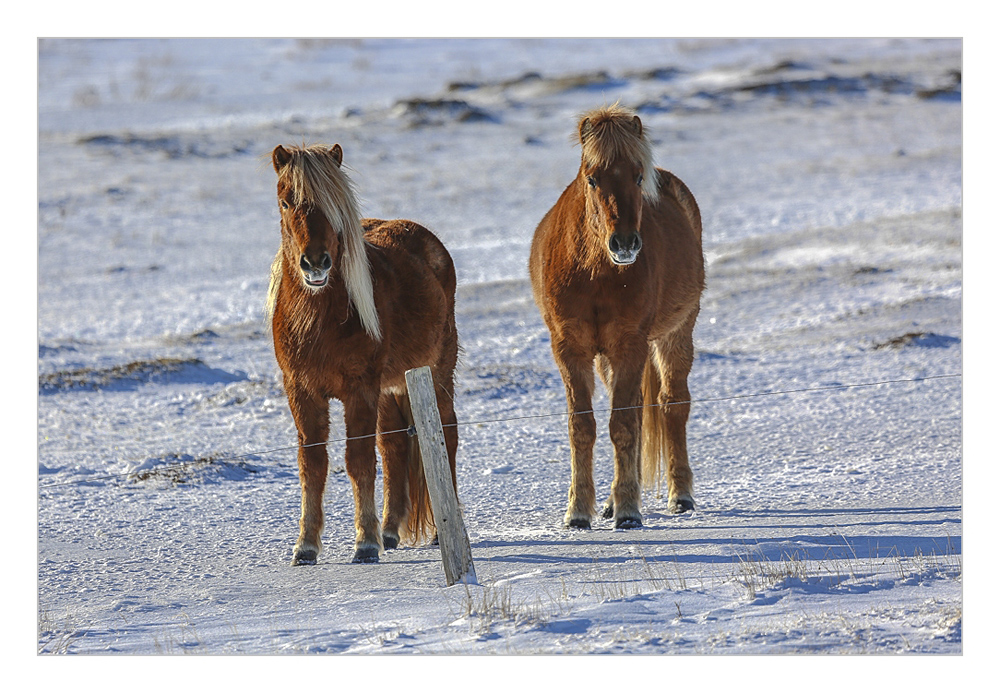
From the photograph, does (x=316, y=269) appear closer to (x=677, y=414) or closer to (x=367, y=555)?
(x=367, y=555)

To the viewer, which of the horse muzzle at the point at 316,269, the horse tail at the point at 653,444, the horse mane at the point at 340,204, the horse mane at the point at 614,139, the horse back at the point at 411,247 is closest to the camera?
the horse muzzle at the point at 316,269

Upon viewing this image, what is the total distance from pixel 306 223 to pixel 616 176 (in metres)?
1.81

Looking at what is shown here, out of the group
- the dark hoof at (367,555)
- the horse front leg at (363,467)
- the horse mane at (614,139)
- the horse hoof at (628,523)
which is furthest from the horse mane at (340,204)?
the horse hoof at (628,523)

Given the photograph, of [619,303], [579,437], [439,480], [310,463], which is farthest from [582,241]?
[310,463]

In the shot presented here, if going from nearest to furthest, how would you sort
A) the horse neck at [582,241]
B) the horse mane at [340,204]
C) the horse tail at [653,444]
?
the horse mane at [340,204]
the horse neck at [582,241]
the horse tail at [653,444]

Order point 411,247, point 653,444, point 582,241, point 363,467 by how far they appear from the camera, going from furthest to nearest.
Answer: point 653,444, point 411,247, point 582,241, point 363,467

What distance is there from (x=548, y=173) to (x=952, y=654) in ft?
53.1

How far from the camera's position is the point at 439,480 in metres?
5.37

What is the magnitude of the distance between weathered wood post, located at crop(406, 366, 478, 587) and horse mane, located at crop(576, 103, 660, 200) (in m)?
1.72

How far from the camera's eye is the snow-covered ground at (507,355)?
5.11 meters

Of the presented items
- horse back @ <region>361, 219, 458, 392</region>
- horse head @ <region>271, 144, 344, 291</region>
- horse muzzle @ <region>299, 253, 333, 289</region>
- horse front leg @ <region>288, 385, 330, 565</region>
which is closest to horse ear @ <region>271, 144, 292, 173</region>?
horse head @ <region>271, 144, 344, 291</region>

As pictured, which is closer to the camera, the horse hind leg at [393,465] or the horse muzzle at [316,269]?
the horse muzzle at [316,269]

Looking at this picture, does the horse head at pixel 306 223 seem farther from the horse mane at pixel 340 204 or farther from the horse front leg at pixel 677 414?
the horse front leg at pixel 677 414

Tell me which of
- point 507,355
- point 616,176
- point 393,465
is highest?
point 616,176
